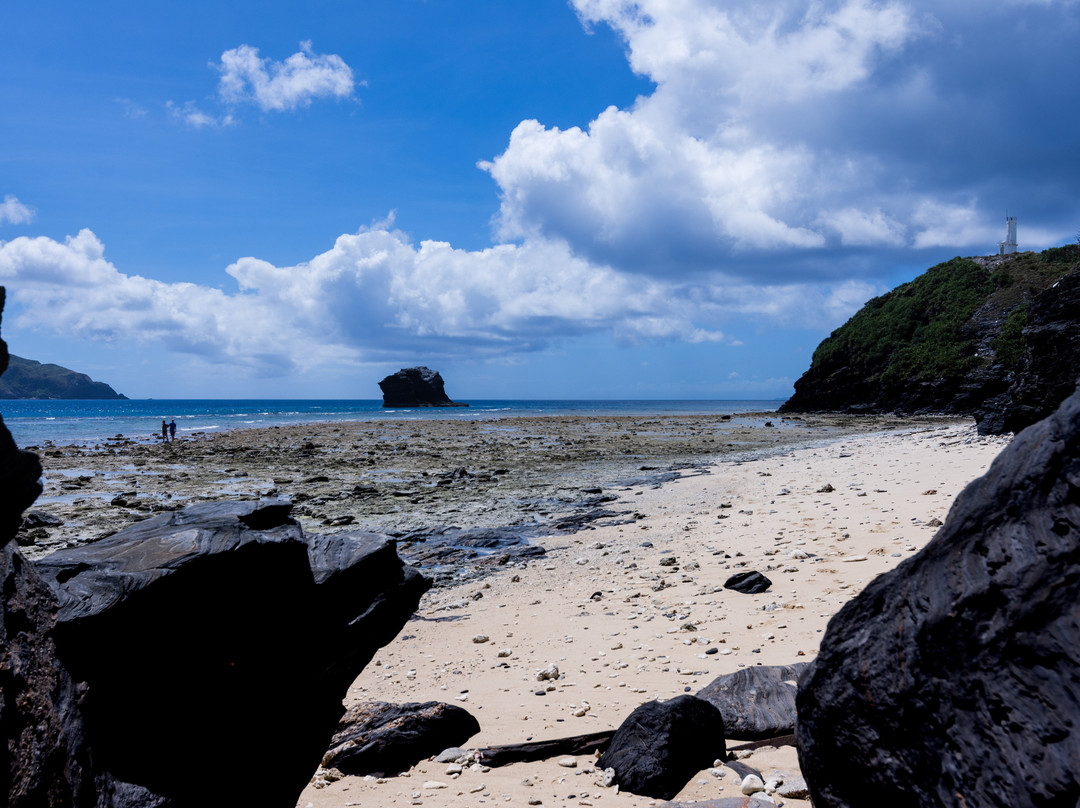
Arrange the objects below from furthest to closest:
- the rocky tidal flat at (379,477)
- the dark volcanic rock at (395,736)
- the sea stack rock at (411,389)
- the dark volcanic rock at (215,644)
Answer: the sea stack rock at (411,389), the rocky tidal flat at (379,477), the dark volcanic rock at (395,736), the dark volcanic rock at (215,644)

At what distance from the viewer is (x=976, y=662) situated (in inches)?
104

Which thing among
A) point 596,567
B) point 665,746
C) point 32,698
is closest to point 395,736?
point 665,746

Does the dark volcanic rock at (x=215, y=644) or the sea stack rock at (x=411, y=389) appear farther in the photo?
the sea stack rock at (x=411, y=389)

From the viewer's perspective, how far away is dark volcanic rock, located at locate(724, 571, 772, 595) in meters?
9.25

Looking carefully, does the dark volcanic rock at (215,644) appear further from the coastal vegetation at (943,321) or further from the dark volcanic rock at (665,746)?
the coastal vegetation at (943,321)

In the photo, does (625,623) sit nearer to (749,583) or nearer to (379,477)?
(749,583)

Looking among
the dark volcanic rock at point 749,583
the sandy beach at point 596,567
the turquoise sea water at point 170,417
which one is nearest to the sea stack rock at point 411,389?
the turquoise sea water at point 170,417

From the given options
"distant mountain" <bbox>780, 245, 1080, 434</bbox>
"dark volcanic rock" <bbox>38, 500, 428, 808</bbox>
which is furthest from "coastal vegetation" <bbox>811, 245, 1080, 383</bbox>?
"dark volcanic rock" <bbox>38, 500, 428, 808</bbox>

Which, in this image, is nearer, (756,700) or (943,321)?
(756,700)

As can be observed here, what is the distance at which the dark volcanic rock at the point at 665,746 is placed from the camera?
4586mm

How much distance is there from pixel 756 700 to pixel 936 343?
3066 inches

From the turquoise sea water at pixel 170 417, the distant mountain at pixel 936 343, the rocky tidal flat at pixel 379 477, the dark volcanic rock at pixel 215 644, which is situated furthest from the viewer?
the distant mountain at pixel 936 343

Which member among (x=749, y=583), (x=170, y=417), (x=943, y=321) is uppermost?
(x=943, y=321)

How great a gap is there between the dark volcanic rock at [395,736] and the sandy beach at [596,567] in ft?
0.57
